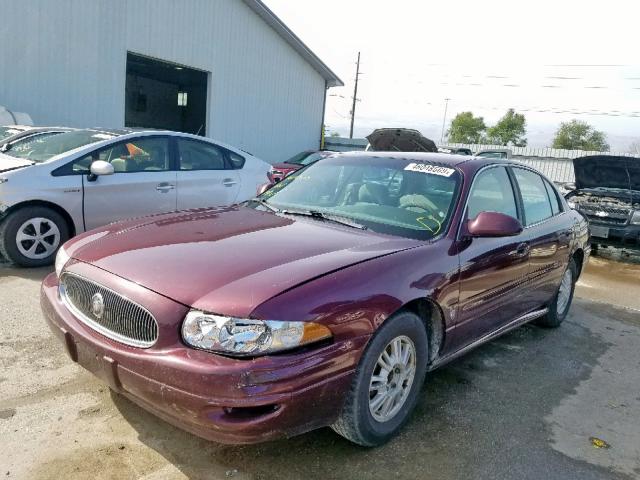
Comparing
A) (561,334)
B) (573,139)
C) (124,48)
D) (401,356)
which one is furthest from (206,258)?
(573,139)

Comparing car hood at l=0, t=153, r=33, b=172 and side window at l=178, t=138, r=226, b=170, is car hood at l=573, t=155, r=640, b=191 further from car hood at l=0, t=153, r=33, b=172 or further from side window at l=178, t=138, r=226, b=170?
car hood at l=0, t=153, r=33, b=172

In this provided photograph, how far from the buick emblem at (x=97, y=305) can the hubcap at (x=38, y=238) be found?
3429 millimetres

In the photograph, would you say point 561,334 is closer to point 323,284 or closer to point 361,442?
point 361,442

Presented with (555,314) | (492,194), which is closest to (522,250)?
(492,194)

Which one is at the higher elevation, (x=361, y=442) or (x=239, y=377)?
(x=239, y=377)

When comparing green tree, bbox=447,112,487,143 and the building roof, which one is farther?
green tree, bbox=447,112,487,143

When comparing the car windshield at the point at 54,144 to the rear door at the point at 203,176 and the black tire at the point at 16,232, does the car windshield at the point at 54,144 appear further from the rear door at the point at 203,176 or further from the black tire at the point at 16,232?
the rear door at the point at 203,176

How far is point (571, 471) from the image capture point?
9.18 feet

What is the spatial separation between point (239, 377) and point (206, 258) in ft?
2.33

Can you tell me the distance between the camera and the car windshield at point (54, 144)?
608 cm

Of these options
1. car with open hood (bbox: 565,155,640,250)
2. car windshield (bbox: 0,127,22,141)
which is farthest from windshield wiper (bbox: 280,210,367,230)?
car with open hood (bbox: 565,155,640,250)

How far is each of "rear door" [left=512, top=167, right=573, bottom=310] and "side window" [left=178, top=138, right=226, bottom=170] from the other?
12.7 feet

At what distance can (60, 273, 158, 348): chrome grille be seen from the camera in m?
2.43

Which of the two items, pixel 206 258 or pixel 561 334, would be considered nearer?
pixel 206 258
